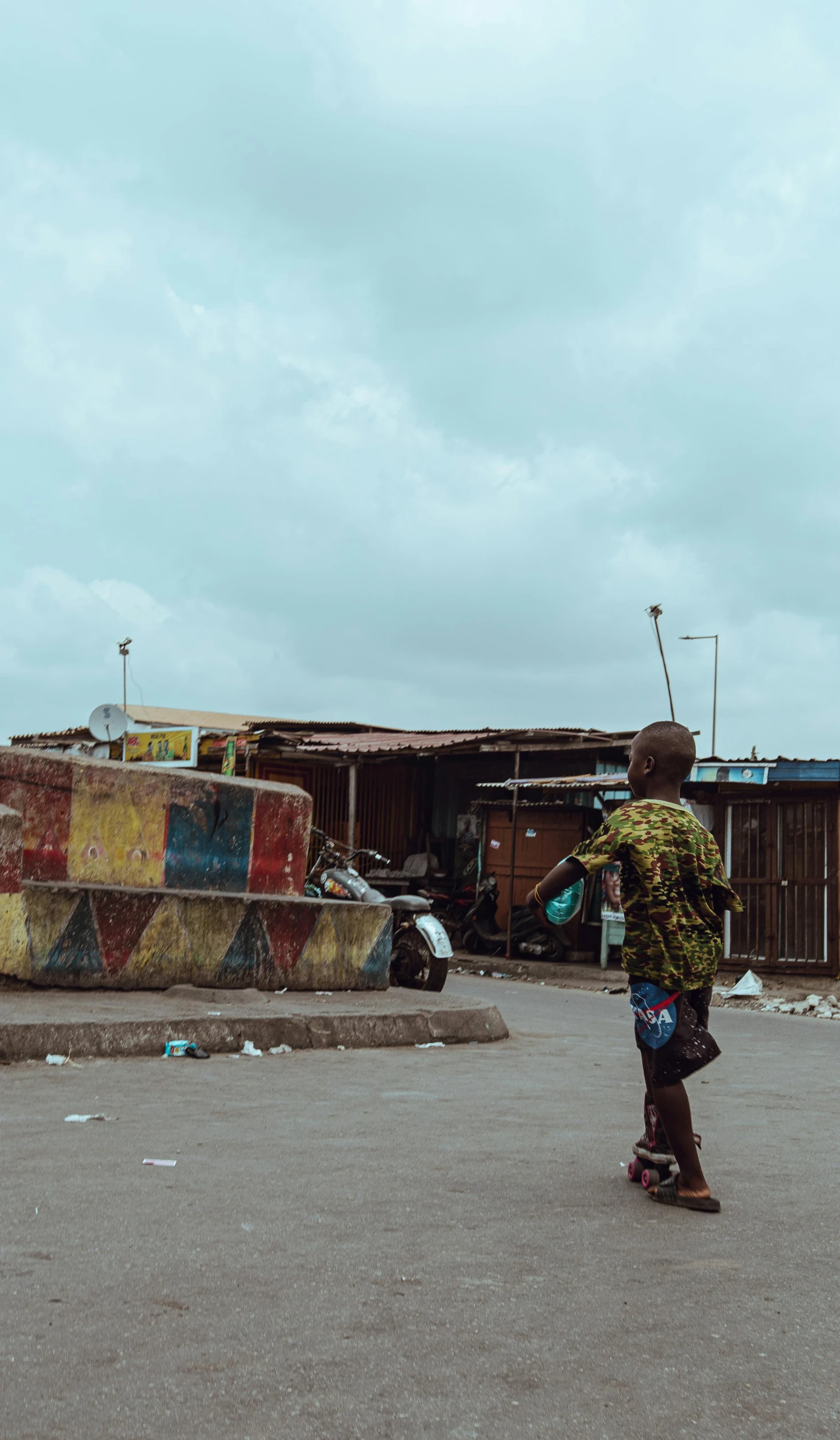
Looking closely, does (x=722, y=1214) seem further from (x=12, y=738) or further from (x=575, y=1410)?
(x=12, y=738)

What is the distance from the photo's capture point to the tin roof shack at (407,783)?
21.6 meters

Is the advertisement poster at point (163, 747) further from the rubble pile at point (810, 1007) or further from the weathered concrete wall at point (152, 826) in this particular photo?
the weathered concrete wall at point (152, 826)

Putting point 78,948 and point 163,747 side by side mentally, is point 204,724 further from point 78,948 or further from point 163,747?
point 78,948

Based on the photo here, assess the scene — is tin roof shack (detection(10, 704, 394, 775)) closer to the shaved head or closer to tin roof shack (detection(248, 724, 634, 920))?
tin roof shack (detection(248, 724, 634, 920))

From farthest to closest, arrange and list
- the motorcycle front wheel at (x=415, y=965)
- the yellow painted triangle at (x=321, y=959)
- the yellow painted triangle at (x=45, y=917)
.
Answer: the motorcycle front wheel at (x=415, y=965) → the yellow painted triangle at (x=321, y=959) → the yellow painted triangle at (x=45, y=917)

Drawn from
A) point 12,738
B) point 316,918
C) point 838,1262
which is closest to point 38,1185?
point 838,1262

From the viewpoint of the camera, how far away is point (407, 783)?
24281 mm

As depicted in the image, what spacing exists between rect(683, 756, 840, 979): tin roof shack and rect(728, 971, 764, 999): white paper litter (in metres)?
0.59

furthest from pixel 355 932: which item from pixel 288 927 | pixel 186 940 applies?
pixel 186 940

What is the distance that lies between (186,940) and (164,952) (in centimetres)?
19

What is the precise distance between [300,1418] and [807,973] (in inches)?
578

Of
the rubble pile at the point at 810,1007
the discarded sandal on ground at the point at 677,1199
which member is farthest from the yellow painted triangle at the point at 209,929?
the rubble pile at the point at 810,1007

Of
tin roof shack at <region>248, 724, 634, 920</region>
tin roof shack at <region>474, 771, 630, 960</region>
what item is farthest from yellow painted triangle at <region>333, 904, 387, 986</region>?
tin roof shack at <region>248, 724, 634, 920</region>

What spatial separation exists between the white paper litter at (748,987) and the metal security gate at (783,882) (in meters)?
0.59
